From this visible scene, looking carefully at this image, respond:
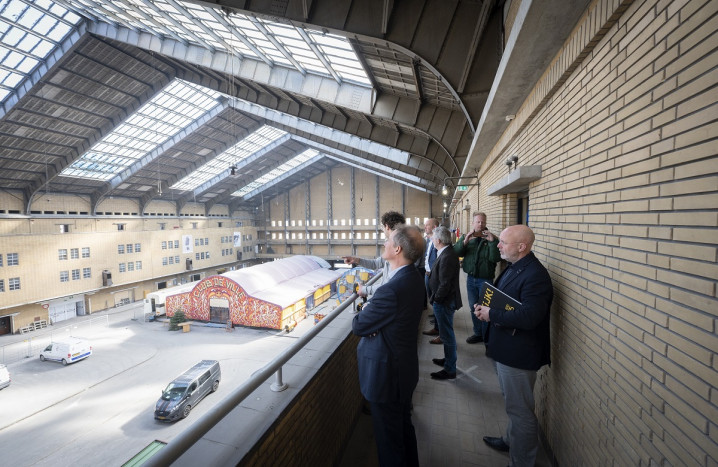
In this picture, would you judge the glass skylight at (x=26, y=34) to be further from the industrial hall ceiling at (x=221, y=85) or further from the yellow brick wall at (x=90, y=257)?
the yellow brick wall at (x=90, y=257)

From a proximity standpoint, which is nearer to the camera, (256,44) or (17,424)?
(256,44)

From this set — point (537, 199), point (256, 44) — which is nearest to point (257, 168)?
point (256, 44)

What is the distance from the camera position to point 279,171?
126 ft

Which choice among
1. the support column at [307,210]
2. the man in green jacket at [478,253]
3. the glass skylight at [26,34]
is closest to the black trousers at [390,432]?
the man in green jacket at [478,253]

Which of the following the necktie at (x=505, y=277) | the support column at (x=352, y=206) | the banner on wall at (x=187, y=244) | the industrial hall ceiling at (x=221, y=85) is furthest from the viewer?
the support column at (x=352, y=206)

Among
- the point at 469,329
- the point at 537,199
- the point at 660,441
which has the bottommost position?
the point at 469,329

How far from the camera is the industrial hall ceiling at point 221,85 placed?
457 cm

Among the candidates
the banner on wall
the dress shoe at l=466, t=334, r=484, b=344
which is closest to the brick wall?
the dress shoe at l=466, t=334, r=484, b=344

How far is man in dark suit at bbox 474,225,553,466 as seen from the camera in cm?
250

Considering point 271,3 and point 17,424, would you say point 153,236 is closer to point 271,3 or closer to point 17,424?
point 17,424

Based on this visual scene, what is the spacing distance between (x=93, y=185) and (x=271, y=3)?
29284mm

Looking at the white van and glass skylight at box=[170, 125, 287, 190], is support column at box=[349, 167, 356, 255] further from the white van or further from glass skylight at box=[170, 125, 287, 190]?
the white van

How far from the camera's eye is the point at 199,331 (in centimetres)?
2155

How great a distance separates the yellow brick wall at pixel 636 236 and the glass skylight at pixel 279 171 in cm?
3436
